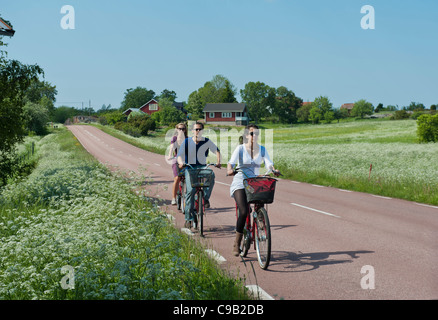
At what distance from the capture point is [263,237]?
18.7ft

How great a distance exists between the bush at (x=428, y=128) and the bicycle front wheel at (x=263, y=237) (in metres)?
34.0

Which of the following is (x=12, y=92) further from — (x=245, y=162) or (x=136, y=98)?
(x=136, y=98)

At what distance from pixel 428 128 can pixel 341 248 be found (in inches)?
1288

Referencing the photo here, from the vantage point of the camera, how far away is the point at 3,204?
966 centimetres

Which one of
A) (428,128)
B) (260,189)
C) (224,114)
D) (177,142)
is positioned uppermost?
(224,114)

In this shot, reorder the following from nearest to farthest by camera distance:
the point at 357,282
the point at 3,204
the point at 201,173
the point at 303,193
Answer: the point at 357,282 → the point at 201,173 → the point at 3,204 → the point at 303,193

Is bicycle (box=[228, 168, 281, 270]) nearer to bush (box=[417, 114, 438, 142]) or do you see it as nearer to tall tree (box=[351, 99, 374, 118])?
bush (box=[417, 114, 438, 142])

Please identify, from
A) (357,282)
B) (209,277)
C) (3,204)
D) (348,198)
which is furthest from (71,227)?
(348,198)

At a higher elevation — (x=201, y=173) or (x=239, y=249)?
(x=201, y=173)

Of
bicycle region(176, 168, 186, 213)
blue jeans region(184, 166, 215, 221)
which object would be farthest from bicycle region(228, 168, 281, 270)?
bicycle region(176, 168, 186, 213)

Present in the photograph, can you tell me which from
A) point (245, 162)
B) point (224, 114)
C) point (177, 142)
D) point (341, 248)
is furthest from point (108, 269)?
point (224, 114)

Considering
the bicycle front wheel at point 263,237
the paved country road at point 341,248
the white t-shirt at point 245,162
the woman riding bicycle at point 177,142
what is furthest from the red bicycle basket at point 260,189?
the woman riding bicycle at point 177,142
